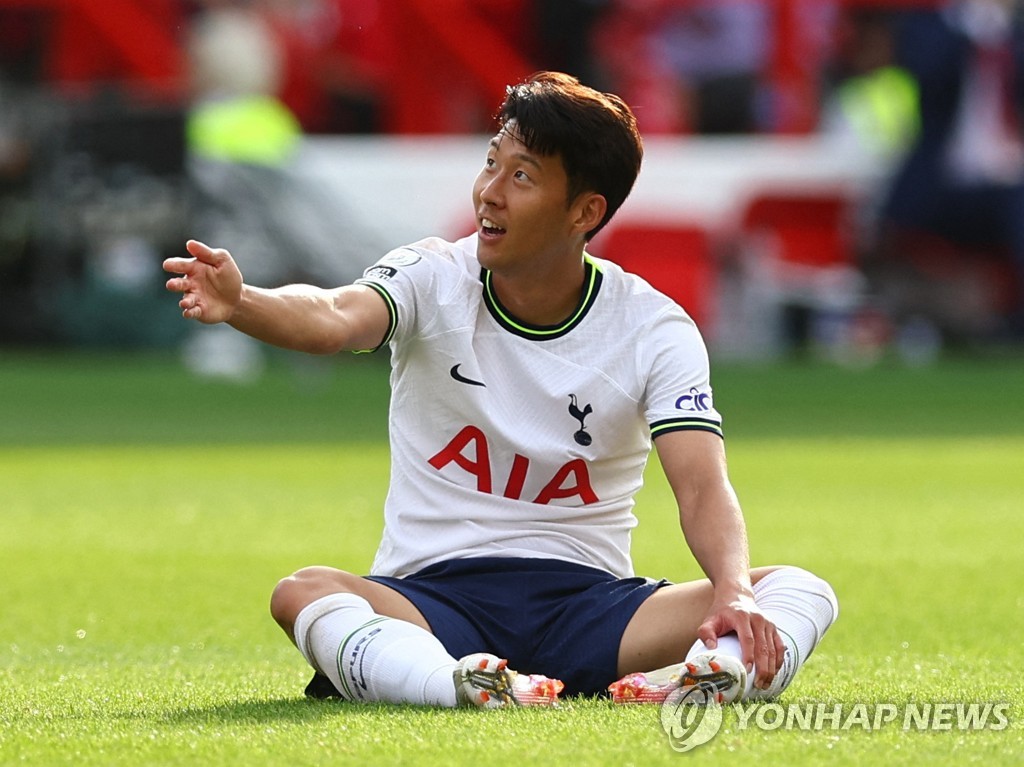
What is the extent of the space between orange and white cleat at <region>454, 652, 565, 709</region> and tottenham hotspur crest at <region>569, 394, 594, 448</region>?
68 cm

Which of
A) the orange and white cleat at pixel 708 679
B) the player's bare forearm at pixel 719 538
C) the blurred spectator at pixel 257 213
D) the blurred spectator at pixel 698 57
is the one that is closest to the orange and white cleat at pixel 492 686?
the orange and white cleat at pixel 708 679

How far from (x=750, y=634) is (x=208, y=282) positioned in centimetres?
131

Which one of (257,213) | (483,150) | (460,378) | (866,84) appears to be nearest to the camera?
(460,378)

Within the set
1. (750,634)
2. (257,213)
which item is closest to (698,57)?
(257,213)

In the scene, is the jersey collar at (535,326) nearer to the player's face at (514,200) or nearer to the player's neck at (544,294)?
the player's neck at (544,294)

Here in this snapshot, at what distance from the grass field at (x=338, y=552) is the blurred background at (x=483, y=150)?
121cm

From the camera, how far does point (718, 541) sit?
4.28 metres

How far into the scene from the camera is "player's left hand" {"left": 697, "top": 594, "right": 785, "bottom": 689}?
4074mm

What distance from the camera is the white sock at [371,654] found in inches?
160

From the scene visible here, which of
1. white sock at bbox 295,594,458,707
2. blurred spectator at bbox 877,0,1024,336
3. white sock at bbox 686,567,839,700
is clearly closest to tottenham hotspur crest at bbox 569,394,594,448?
white sock at bbox 686,567,839,700

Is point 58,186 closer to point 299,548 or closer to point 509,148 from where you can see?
point 299,548

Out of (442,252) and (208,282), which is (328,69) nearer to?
(442,252)

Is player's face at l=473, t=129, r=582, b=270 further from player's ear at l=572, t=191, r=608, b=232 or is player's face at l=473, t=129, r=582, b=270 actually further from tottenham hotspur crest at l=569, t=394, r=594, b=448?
tottenham hotspur crest at l=569, t=394, r=594, b=448

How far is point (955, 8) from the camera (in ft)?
61.2
